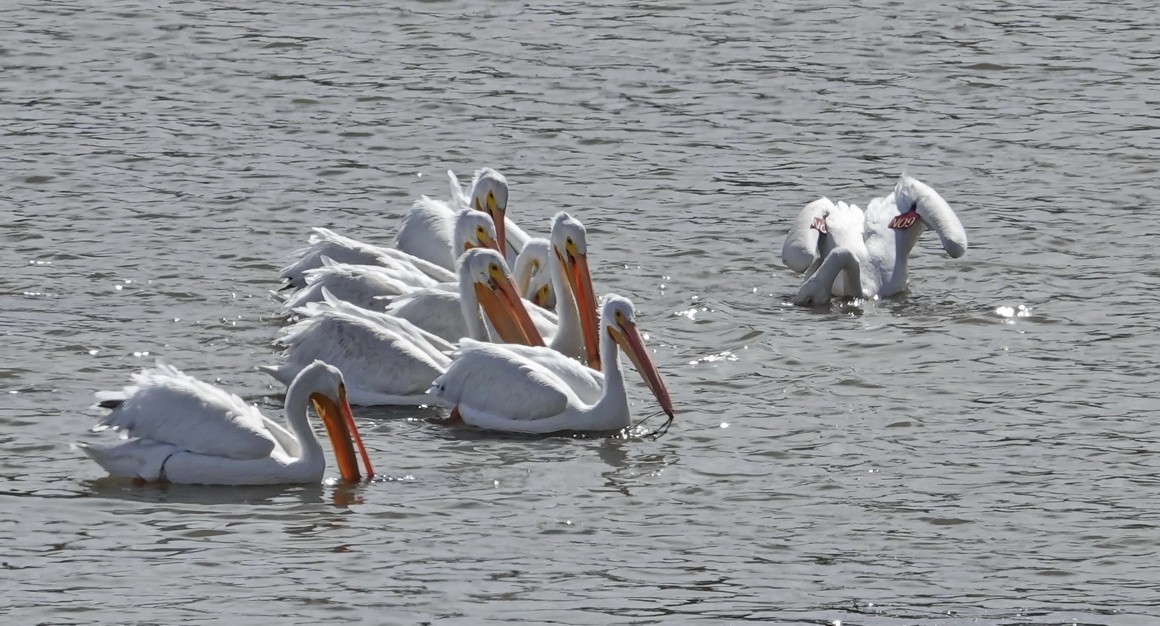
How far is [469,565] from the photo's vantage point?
6.96 meters

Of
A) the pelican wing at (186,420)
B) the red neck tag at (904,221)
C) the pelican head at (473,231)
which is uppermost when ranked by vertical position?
the pelican head at (473,231)

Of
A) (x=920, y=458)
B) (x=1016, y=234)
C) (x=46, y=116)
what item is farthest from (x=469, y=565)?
(x=46, y=116)

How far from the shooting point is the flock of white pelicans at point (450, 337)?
7938 millimetres

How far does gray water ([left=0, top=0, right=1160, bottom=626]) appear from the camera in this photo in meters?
6.90

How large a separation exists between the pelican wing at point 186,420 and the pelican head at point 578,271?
2.37 metres

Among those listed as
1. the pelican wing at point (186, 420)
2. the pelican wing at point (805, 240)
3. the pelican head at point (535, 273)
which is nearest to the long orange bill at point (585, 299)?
the pelican head at point (535, 273)

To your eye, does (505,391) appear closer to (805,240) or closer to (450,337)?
(450,337)

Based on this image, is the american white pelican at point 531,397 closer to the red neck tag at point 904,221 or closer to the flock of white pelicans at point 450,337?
the flock of white pelicans at point 450,337

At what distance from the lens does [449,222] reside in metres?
11.4

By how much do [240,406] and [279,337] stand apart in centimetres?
152

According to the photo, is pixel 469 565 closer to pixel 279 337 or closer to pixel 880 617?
pixel 880 617

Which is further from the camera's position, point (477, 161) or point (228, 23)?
point (228, 23)

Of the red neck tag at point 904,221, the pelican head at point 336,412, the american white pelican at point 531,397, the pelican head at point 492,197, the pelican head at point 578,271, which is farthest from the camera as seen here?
the red neck tag at point 904,221

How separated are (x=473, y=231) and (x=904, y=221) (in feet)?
8.14
